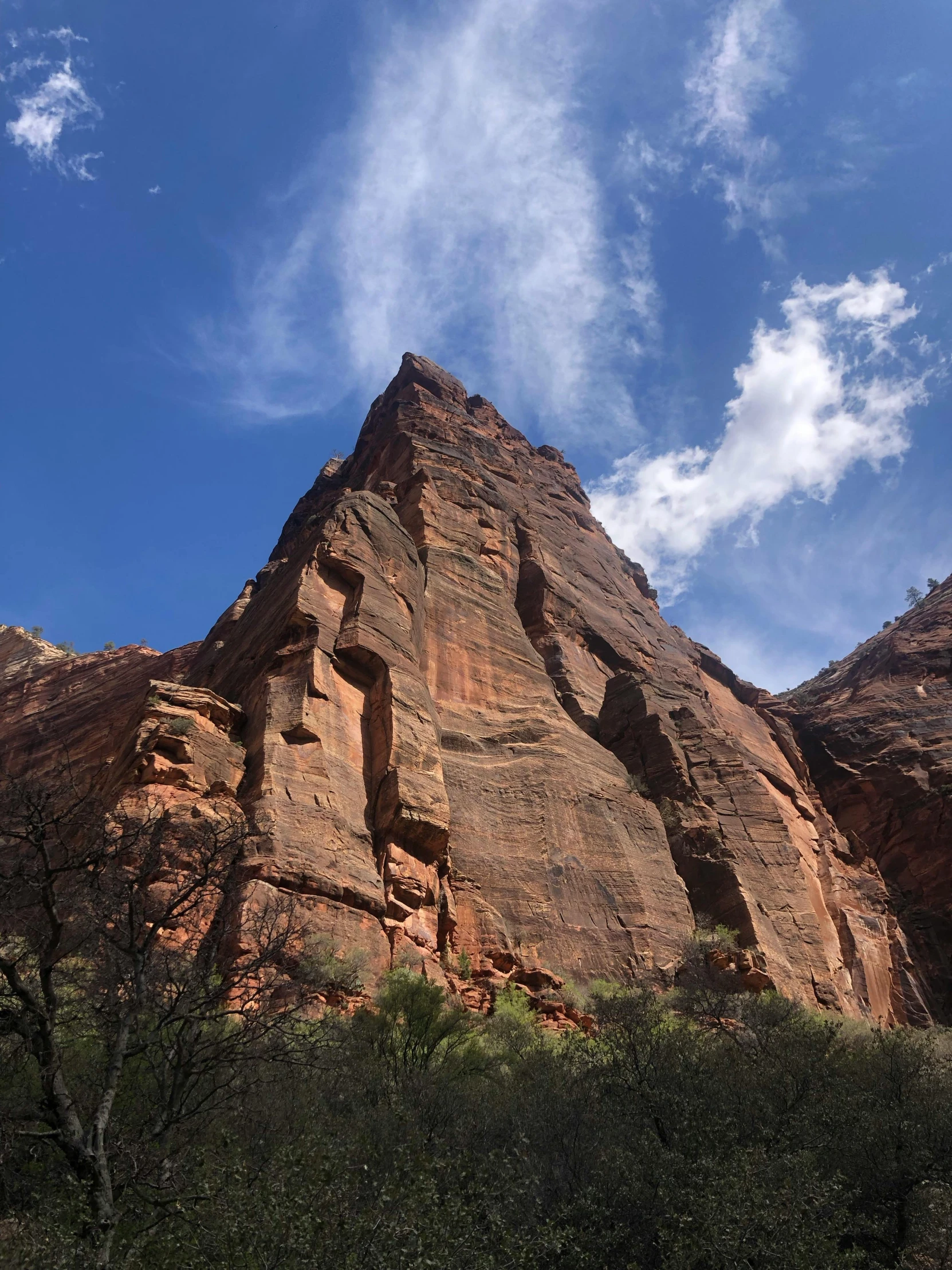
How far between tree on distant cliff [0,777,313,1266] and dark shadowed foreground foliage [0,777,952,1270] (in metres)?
0.05

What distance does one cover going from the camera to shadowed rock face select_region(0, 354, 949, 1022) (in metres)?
24.2

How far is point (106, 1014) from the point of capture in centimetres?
1112

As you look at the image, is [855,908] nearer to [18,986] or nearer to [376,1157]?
[376,1157]

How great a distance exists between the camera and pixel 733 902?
31500 millimetres

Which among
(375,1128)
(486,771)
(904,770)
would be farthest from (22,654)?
(375,1128)

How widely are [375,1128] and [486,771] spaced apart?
18.0 metres

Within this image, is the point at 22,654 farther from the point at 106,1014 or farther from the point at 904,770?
the point at 106,1014

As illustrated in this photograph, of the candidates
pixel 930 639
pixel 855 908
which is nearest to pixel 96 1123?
pixel 855 908

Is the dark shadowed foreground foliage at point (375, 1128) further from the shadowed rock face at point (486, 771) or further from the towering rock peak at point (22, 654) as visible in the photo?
the towering rock peak at point (22, 654)

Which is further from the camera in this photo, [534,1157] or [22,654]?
[22,654]

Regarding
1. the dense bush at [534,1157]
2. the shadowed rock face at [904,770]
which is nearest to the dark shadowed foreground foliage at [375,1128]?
the dense bush at [534,1157]

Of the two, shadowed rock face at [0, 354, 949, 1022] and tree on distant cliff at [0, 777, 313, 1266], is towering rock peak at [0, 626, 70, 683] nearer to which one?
shadowed rock face at [0, 354, 949, 1022]

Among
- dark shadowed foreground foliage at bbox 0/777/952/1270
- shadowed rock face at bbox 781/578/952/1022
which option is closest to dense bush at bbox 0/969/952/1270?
dark shadowed foreground foliage at bbox 0/777/952/1270

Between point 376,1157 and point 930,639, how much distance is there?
186ft
